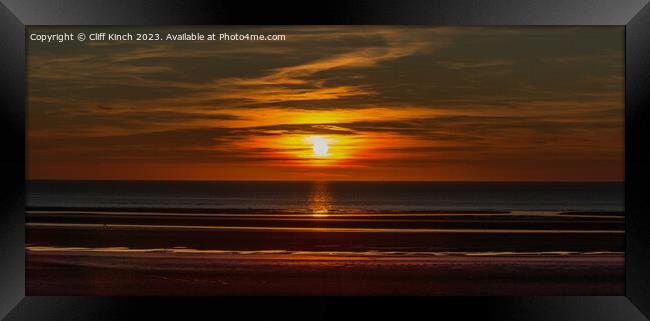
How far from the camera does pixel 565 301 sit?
13.5 feet

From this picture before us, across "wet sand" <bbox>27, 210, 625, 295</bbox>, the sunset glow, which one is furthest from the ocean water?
the sunset glow

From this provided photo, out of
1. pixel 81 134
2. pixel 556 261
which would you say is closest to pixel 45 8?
pixel 81 134

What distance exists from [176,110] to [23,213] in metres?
7.09

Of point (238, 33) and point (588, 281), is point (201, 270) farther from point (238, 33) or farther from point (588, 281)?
point (588, 281)

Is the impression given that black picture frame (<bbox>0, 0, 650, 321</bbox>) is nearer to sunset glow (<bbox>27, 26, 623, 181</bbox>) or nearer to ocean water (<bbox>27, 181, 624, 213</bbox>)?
sunset glow (<bbox>27, 26, 623, 181</bbox>)

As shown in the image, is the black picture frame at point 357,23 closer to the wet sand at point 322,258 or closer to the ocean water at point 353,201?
the wet sand at point 322,258

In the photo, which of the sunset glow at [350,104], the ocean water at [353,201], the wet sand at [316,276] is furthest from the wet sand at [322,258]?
the ocean water at [353,201]

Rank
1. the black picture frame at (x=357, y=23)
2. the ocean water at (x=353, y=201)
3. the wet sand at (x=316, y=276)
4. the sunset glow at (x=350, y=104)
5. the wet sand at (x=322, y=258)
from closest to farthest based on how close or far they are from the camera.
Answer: the black picture frame at (x=357, y=23), the wet sand at (x=316, y=276), the wet sand at (x=322, y=258), the sunset glow at (x=350, y=104), the ocean water at (x=353, y=201)

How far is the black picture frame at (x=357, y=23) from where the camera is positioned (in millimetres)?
4023

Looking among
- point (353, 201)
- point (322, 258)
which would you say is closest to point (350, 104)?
point (322, 258)

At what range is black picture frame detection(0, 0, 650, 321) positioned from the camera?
13.2 feet

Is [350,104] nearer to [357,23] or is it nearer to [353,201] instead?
[357,23]

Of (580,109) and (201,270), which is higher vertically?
(580,109)

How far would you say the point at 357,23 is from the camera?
13.3ft
